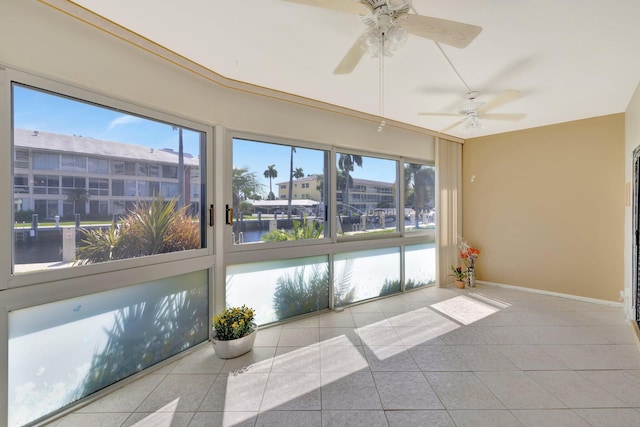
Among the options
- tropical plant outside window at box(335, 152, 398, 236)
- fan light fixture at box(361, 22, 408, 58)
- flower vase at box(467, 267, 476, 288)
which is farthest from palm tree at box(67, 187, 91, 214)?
flower vase at box(467, 267, 476, 288)

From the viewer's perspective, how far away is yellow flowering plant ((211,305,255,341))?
7.68 feet

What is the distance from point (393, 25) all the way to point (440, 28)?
0.25 metres

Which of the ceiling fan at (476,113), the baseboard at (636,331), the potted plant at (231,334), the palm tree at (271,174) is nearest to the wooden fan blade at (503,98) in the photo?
the ceiling fan at (476,113)

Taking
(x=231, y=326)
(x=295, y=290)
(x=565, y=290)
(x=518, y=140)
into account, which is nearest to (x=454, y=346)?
(x=295, y=290)

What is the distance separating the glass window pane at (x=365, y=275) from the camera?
3.54m

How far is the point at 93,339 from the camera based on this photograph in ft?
6.04

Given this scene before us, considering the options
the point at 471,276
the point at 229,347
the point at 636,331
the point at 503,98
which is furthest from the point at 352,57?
the point at 471,276

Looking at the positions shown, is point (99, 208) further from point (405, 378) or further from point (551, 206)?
point (551, 206)

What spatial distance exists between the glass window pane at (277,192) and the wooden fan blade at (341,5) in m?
1.70

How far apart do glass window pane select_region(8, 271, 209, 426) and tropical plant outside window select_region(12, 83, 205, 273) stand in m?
0.31

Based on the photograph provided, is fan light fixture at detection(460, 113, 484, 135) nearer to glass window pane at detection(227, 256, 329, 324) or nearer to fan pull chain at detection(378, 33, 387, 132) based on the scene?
fan pull chain at detection(378, 33, 387, 132)

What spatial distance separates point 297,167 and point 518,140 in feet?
11.7

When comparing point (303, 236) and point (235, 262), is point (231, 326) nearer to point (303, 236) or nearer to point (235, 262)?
point (235, 262)

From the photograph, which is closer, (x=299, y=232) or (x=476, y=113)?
(x=476, y=113)
